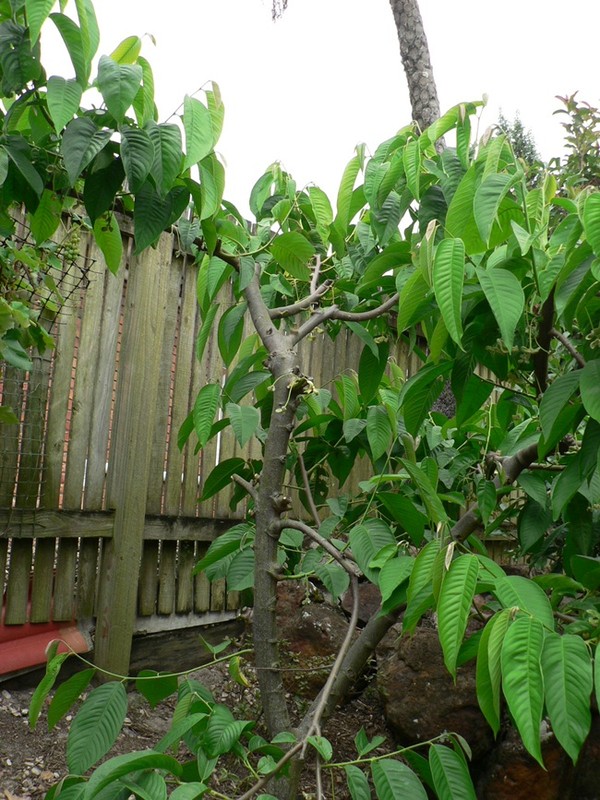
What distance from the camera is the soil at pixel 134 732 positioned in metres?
2.19

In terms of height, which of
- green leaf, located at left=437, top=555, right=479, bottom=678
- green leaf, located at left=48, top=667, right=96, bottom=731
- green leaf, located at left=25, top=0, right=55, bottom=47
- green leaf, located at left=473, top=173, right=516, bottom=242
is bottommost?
green leaf, located at left=48, top=667, right=96, bottom=731

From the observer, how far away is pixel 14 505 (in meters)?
2.62

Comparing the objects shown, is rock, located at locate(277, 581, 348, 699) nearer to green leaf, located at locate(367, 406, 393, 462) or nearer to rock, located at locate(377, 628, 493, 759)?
rock, located at locate(377, 628, 493, 759)

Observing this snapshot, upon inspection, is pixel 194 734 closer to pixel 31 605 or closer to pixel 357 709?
pixel 31 605

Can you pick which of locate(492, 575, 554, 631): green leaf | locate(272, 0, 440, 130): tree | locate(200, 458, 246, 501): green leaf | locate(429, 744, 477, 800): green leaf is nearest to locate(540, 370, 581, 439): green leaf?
locate(492, 575, 554, 631): green leaf

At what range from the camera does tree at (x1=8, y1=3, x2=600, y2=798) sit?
1.10 m

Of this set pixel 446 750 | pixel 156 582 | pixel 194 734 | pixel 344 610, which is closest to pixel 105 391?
pixel 156 582

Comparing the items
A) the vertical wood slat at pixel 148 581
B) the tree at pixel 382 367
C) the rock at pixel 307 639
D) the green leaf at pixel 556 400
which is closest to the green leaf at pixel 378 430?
the tree at pixel 382 367

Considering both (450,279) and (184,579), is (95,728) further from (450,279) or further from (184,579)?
(184,579)

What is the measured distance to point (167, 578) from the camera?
124 inches

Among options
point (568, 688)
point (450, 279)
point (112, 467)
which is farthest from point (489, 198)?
point (112, 467)

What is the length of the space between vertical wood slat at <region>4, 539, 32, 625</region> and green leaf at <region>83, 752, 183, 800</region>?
1.51 meters

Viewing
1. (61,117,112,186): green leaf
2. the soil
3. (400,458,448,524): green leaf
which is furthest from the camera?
the soil

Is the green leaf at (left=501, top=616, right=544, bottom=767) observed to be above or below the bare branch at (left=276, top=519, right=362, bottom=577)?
below
